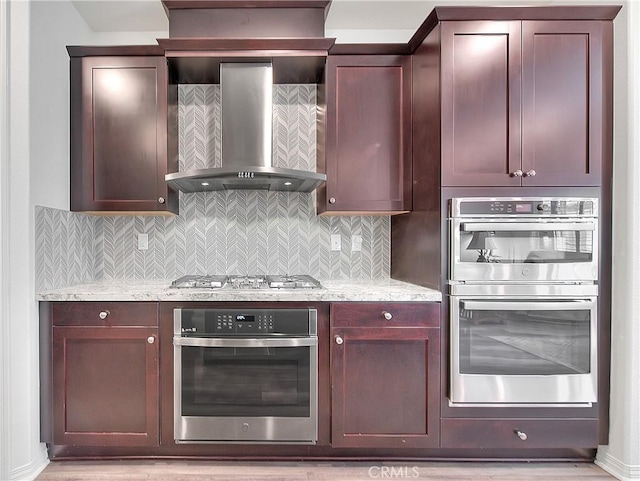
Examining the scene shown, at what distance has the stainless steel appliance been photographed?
1.78 m

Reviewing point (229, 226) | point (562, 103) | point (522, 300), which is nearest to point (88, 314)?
point (229, 226)

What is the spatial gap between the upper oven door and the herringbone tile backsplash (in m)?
0.87

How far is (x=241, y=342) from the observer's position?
180cm

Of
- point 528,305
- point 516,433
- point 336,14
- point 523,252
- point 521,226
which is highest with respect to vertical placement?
point 336,14

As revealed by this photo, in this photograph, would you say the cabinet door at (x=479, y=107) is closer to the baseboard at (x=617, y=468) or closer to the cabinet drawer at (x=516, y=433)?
the cabinet drawer at (x=516, y=433)

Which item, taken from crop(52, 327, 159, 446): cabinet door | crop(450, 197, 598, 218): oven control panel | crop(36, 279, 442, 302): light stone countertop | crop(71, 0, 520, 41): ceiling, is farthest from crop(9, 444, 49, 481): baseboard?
crop(71, 0, 520, 41): ceiling

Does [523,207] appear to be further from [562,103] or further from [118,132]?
[118,132]

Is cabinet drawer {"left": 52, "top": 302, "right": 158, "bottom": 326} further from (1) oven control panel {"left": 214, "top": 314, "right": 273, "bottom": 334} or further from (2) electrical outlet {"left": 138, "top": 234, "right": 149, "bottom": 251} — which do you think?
(2) electrical outlet {"left": 138, "top": 234, "right": 149, "bottom": 251}

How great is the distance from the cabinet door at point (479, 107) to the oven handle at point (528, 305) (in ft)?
1.95

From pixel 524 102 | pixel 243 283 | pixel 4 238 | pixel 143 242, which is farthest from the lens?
pixel 143 242

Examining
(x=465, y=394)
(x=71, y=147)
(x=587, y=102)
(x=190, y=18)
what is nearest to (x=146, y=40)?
(x=190, y=18)

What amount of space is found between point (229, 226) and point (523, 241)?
1.78m

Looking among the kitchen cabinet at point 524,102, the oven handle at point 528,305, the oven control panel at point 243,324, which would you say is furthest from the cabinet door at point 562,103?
the oven control panel at point 243,324

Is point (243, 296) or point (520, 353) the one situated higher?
point (243, 296)
